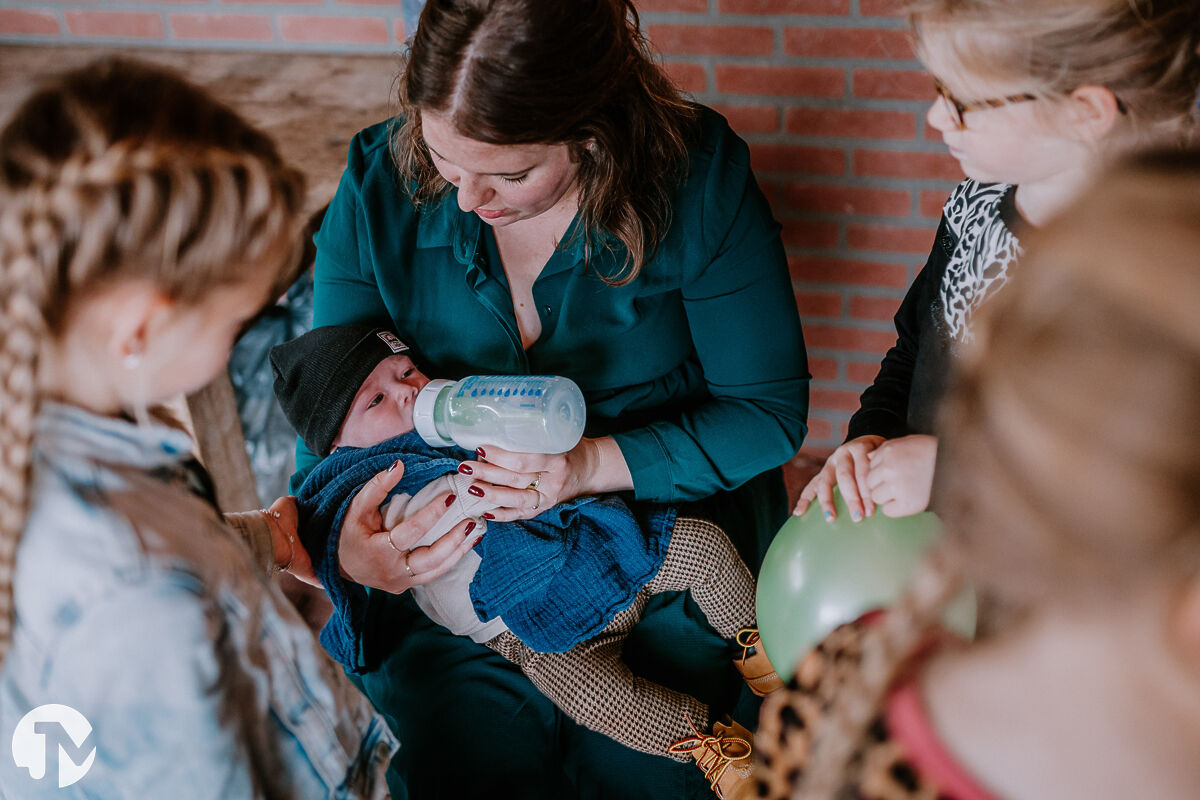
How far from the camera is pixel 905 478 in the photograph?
4.20 ft

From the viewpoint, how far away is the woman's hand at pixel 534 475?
4.81 ft

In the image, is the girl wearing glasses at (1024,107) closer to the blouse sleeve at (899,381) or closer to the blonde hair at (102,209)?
the blouse sleeve at (899,381)

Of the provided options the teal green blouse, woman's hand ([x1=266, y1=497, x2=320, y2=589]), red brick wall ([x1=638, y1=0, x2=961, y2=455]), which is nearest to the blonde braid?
woman's hand ([x1=266, y1=497, x2=320, y2=589])

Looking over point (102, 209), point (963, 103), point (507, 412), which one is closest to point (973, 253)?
point (963, 103)

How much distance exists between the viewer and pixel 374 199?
1563mm

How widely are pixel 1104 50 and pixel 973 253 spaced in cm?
33

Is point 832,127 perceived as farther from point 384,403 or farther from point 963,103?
point 384,403

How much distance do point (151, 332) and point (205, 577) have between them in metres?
0.23

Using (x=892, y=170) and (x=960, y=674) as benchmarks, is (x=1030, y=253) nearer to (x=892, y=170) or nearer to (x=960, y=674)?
(x=960, y=674)

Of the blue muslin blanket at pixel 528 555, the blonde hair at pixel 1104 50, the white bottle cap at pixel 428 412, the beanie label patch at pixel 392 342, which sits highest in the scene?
the blonde hair at pixel 1104 50

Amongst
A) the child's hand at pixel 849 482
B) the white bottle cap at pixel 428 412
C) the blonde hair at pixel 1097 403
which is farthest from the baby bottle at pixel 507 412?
the blonde hair at pixel 1097 403

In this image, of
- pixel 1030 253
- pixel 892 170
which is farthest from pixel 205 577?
pixel 892 170

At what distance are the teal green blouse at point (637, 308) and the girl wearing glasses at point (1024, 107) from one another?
32 centimetres

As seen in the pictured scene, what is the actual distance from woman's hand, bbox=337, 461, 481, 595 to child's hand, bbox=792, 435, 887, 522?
0.55 meters
